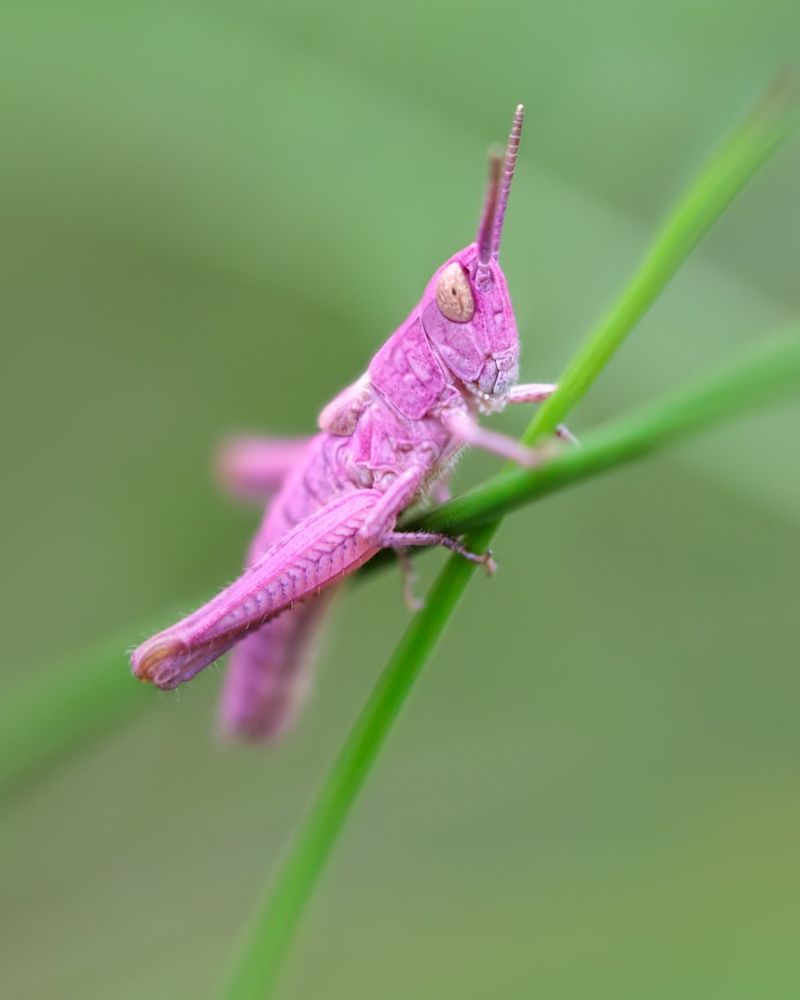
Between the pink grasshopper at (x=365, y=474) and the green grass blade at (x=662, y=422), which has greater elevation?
the pink grasshopper at (x=365, y=474)

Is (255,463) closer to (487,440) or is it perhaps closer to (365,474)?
(365,474)

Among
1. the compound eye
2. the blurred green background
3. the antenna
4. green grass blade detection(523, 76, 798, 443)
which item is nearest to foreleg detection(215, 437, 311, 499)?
the blurred green background

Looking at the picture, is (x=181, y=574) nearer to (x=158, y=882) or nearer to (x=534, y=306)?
(x=158, y=882)

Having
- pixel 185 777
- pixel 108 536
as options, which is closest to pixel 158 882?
pixel 185 777

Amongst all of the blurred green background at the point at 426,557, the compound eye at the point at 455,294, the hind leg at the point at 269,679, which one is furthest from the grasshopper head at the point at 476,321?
the hind leg at the point at 269,679

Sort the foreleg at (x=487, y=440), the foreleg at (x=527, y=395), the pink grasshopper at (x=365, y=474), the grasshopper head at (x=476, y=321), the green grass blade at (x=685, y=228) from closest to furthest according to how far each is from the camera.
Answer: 1. the green grass blade at (x=685, y=228)
2. the foreleg at (x=487, y=440)
3. the pink grasshopper at (x=365, y=474)
4. the grasshopper head at (x=476, y=321)
5. the foreleg at (x=527, y=395)

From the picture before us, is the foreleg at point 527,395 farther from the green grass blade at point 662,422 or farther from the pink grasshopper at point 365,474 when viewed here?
the green grass blade at point 662,422

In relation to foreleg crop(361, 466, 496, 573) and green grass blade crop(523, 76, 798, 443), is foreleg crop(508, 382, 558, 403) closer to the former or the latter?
foreleg crop(361, 466, 496, 573)
